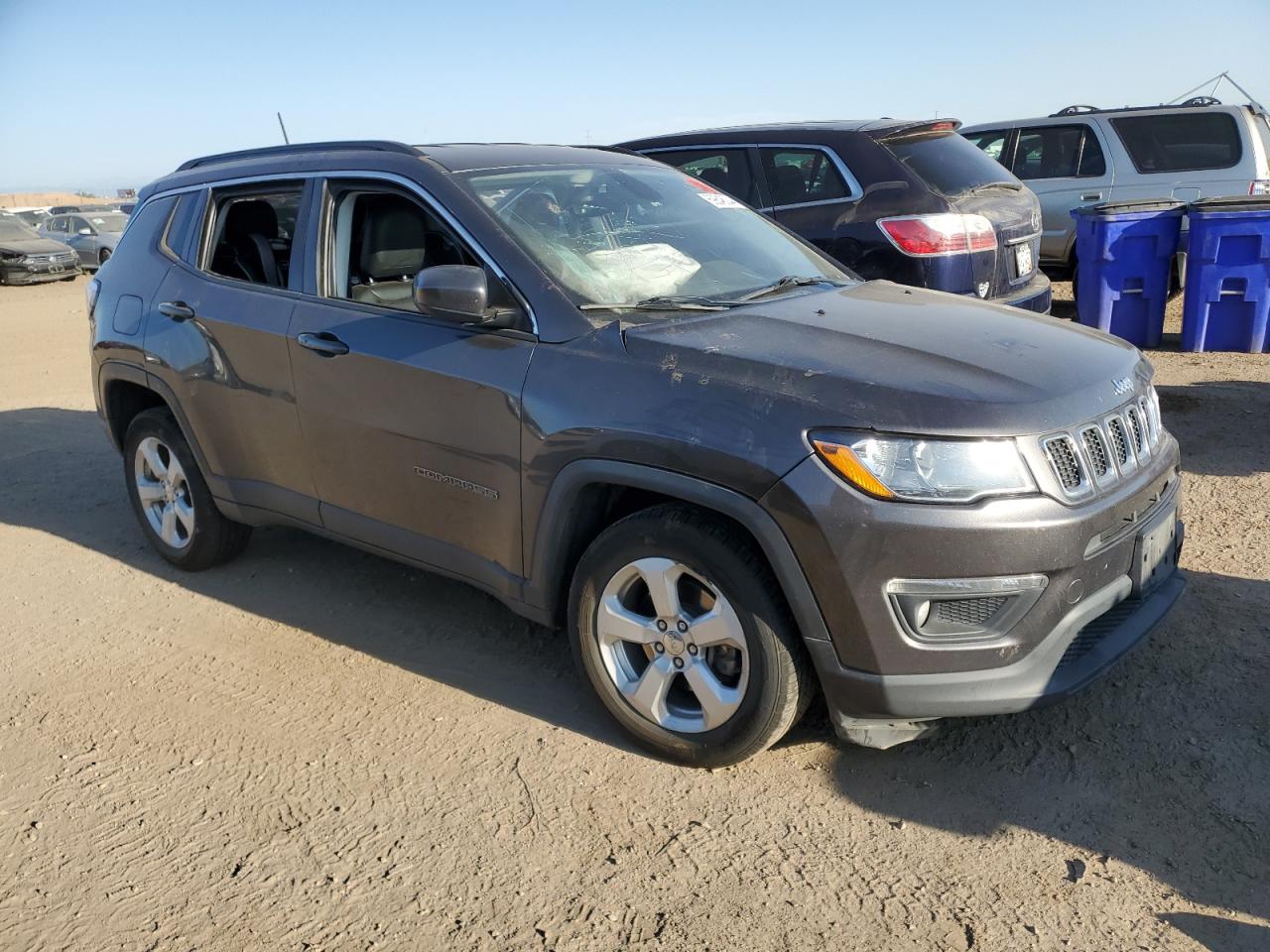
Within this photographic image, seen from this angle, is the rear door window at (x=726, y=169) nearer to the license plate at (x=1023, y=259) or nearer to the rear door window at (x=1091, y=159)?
the license plate at (x=1023, y=259)

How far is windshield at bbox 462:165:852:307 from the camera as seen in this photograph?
357 centimetres

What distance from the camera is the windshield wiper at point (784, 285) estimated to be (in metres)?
3.69

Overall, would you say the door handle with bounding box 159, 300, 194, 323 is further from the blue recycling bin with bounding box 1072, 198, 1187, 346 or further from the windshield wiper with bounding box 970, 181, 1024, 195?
the blue recycling bin with bounding box 1072, 198, 1187, 346

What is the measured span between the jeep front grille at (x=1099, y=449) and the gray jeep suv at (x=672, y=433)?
1 centimetres

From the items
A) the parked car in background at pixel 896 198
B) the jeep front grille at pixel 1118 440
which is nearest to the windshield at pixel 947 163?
the parked car in background at pixel 896 198

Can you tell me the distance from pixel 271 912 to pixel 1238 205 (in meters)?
8.07

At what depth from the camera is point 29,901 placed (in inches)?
111

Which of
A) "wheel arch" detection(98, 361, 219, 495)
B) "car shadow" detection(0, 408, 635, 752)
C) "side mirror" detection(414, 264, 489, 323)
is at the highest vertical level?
"side mirror" detection(414, 264, 489, 323)

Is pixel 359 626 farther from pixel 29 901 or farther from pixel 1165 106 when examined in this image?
pixel 1165 106

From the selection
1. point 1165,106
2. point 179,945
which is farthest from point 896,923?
point 1165,106

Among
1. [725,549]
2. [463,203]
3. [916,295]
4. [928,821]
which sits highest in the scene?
[463,203]

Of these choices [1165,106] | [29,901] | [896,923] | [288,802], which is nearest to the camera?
[896,923]

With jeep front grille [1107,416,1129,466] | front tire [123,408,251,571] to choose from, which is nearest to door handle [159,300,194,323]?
front tire [123,408,251,571]

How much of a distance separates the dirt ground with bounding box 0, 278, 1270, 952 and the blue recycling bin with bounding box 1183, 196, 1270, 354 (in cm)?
438
